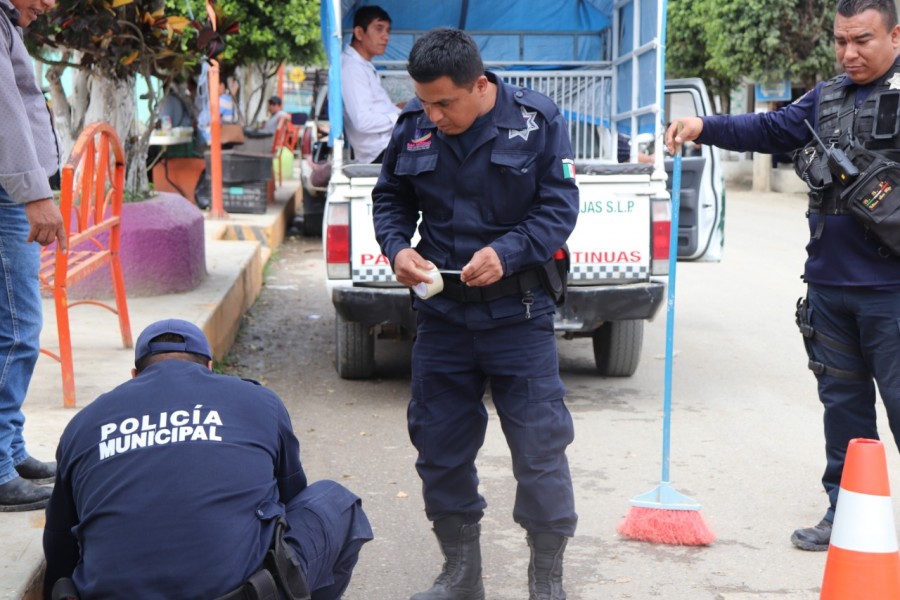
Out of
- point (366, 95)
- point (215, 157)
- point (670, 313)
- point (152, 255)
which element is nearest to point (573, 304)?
point (670, 313)

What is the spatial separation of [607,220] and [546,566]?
301 cm

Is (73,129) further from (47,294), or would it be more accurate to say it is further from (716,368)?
(716,368)

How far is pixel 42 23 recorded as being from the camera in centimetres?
805

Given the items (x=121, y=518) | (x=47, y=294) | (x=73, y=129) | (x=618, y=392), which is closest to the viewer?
(x=121, y=518)

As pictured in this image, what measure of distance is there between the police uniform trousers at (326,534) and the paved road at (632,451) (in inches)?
30.9

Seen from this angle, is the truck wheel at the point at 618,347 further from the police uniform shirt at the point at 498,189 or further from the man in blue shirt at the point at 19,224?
the man in blue shirt at the point at 19,224

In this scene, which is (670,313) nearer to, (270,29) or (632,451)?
(632,451)

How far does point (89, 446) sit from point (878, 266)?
108 inches

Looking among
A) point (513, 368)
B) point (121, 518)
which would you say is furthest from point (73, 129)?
point (121, 518)

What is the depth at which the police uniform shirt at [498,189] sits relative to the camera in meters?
3.83

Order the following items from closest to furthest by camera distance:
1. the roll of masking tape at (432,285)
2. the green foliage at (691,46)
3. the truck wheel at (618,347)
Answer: the roll of masking tape at (432,285)
the truck wheel at (618,347)
the green foliage at (691,46)

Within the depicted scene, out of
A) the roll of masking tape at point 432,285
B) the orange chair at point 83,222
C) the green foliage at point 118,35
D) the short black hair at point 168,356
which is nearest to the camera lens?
the short black hair at point 168,356

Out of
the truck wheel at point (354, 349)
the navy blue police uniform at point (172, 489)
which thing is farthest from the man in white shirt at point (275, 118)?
Answer: the navy blue police uniform at point (172, 489)

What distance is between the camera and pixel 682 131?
4496mm
